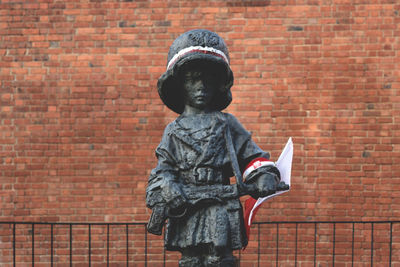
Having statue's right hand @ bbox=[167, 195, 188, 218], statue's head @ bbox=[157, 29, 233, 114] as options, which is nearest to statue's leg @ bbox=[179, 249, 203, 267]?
statue's right hand @ bbox=[167, 195, 188, 218]

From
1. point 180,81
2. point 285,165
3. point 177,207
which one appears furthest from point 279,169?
point 180,81

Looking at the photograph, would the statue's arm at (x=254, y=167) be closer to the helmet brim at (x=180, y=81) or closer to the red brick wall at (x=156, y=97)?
the helmet brim at (x=180, y=81)

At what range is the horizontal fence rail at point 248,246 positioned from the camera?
6754 millimetres

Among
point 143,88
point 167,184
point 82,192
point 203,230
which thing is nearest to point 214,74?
point 167,184

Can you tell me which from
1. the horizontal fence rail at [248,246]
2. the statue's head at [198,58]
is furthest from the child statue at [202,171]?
the horizontal fence rail at [248,246]

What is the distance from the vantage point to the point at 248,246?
6.82m

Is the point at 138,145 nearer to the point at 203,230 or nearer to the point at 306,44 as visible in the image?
the point at 306,44

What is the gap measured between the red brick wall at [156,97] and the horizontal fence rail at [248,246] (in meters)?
0.18

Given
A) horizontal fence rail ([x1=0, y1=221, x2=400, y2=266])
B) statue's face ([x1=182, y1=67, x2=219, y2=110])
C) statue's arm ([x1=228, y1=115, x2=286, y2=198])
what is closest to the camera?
statue's arm ([x1=228, y1=115, x2=286, y2=198])

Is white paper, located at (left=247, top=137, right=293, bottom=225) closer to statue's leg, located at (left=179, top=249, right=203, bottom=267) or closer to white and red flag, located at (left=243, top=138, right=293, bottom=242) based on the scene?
white and red flag, located at (left=243, top=138, right=293, bottom=242)

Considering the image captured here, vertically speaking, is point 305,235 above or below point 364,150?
below

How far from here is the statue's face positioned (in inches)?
121

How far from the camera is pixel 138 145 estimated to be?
6.94 metres

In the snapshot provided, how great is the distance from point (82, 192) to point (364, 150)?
13.6 ft
